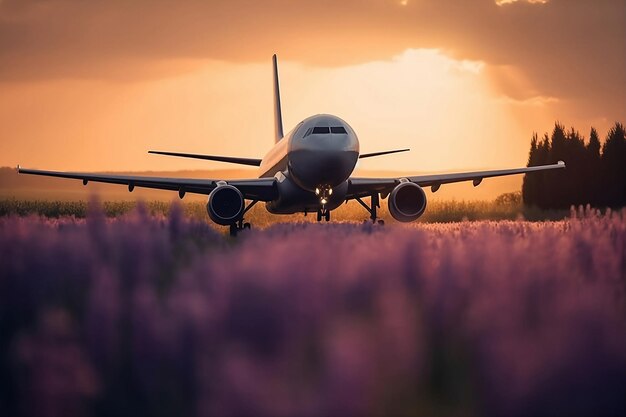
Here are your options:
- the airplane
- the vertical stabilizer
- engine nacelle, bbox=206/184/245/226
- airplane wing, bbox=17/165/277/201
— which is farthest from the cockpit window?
the vertical stabilizer

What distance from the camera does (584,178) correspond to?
6003cm

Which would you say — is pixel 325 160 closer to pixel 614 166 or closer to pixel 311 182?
pixel 311 182

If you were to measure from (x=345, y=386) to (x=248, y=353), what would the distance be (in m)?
0.36

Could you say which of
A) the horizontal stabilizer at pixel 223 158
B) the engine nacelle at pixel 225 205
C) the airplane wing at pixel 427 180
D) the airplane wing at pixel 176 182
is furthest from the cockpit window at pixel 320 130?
the horizontal stabilizer at pixel 223 158

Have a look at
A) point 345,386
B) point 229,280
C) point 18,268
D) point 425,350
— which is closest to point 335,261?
point 229,280

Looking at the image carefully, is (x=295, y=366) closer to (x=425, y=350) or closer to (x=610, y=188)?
(x=425, y=350)

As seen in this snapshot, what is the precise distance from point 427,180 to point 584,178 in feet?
134

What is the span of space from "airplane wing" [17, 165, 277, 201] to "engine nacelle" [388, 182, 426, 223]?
5.72m

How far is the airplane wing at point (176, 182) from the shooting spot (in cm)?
2338

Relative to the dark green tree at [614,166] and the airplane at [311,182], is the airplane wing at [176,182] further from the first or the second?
the dark green tree at [614,166]

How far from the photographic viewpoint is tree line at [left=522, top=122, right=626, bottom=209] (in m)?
58.9

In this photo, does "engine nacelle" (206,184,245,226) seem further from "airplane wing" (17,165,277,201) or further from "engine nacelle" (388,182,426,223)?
"engine nacelle" (388,182,426,223)

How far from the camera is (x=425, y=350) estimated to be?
2043 millimetres

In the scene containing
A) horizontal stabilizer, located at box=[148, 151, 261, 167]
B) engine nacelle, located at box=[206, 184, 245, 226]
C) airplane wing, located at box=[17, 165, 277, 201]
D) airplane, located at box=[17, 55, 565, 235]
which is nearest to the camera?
engine nacelle, located at box=[206, 184, 245, 226]
